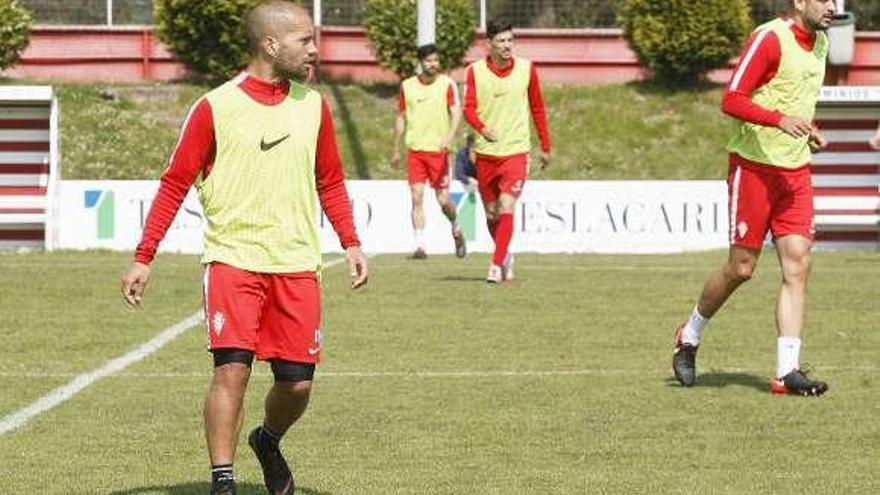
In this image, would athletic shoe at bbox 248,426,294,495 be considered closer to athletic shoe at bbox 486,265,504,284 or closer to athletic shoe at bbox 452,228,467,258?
athletic shoe at bbox 486,265,504,284

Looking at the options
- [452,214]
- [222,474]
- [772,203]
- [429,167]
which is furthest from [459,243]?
[222,474]

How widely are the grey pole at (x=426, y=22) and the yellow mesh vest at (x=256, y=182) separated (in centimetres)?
1971

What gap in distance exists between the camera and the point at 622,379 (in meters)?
12.3

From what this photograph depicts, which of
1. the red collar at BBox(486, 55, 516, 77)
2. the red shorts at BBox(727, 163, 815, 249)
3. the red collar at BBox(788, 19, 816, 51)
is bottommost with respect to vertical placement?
the red collar at BBox(486, 55, 516, 77)

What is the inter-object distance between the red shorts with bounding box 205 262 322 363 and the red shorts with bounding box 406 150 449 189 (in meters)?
15.2

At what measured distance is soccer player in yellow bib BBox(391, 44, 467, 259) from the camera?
23203mm

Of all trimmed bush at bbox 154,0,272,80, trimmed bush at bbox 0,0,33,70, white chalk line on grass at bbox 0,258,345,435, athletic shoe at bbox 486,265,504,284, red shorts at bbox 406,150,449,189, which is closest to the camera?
white chalk line on grass at bbox 0,258,345,435

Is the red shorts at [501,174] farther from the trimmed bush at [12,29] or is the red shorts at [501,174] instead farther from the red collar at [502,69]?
the trimmed bush at [12,29]

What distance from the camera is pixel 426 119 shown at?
2353 centimetres

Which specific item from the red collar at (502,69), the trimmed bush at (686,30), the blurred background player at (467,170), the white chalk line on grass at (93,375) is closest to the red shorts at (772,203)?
the white chalk line on grass at (93,375)

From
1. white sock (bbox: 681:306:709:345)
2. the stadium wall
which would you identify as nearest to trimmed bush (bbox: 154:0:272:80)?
the stadium wall

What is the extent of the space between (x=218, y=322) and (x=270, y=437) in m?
0.60

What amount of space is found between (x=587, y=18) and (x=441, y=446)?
25.9 meters

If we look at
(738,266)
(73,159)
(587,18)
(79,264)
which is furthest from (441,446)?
(587,18)
